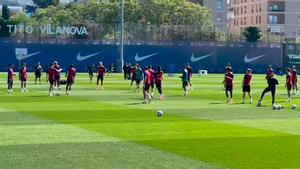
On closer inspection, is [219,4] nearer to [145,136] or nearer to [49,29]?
[49,29]

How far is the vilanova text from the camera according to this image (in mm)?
90625

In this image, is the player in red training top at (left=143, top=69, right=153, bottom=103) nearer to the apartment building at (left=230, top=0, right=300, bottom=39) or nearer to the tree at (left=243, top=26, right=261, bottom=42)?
the tree at (left=243, top=26, right=261, bottom=42)

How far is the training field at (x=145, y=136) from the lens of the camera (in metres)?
15.8

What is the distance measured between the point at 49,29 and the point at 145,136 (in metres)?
72.5

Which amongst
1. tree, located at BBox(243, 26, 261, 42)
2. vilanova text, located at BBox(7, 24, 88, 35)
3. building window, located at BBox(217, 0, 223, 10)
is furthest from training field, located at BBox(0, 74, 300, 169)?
building window, located at BBox(217, 0, 223, 10)

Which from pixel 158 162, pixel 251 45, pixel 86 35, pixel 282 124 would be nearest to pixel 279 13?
pixel 251 45

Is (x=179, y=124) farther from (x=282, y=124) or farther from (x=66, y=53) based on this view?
(x=66, y=53)

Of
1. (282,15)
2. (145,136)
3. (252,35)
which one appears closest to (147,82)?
(145,136)

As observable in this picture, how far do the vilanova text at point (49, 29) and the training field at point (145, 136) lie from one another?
190 feet

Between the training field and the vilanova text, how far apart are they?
57.8 metres

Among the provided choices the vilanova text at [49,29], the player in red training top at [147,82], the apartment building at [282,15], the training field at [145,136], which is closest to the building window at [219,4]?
the apartment building at [282,15]

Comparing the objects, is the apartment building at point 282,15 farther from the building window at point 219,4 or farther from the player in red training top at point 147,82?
the player in red training top at point 147,82

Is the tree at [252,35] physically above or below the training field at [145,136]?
above

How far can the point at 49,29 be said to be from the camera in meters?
91.5
